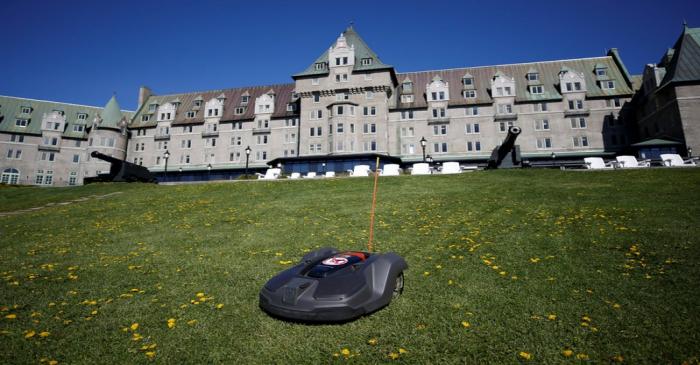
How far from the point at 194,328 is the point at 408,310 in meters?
3.35

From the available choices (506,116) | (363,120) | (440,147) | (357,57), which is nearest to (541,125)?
(506,116)

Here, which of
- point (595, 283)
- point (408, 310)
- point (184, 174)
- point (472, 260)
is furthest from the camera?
point (184, 174)

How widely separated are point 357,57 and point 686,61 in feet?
144

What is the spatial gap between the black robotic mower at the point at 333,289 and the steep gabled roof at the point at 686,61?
180ft

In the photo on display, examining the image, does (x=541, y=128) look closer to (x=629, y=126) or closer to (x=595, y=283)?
(x=629, y=126)

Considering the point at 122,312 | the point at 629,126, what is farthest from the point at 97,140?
the point at 629,126

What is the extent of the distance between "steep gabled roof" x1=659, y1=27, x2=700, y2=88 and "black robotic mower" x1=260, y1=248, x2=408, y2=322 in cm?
5477

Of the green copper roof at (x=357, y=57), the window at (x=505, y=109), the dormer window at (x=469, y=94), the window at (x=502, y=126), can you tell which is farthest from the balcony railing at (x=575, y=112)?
the green copper roof at (x=357, y=57)

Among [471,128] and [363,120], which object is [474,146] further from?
[363,120]

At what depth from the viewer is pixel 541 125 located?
53.4 m

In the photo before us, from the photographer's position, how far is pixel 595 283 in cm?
632

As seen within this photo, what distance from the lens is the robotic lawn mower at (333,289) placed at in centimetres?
485

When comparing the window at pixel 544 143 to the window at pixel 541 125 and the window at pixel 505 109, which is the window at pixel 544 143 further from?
the window at pixel 505 109

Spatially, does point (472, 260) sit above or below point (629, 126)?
below
